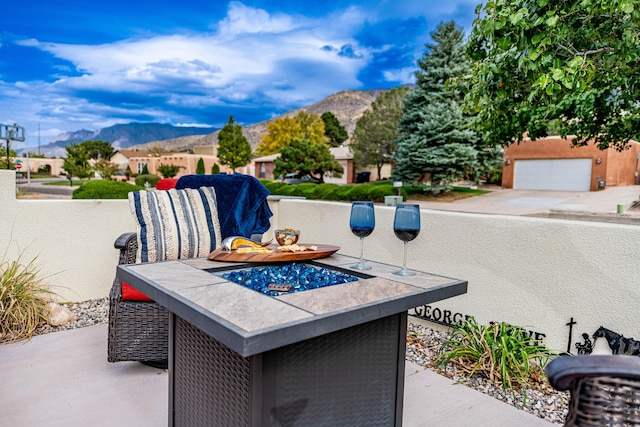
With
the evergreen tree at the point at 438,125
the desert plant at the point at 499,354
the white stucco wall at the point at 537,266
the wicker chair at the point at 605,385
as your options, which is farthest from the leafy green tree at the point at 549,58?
the evergreen tree at the point at 438,125

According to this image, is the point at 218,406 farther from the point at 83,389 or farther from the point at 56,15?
the point at 56,15

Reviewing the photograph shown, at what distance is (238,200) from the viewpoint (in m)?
3.19

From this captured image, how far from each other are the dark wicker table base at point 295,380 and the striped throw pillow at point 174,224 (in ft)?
3.25

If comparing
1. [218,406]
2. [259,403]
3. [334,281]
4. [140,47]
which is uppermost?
[140,47]

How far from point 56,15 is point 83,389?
459 inches

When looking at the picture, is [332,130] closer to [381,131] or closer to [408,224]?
[381,131]

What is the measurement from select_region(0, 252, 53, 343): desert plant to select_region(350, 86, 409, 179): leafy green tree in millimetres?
20402

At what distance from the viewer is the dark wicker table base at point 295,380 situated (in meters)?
1.16

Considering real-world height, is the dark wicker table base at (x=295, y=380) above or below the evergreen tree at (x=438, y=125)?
below

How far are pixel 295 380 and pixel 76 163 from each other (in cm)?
3216

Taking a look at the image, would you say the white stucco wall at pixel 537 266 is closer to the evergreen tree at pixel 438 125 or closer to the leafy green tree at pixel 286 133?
the evergreen tree at pixel 438 125

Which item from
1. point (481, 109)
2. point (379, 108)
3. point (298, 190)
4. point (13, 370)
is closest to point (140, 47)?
point (298, 190)

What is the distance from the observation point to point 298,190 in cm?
1622

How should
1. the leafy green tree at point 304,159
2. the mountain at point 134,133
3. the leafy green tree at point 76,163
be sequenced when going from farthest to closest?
the mountain at point 134,133
the leafy green tree at point 76,163
the leafy green tree at point 304,159
